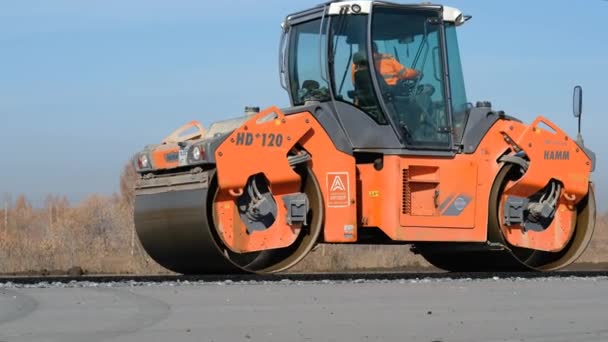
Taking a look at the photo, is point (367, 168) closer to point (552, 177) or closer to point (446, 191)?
point (446, 191)

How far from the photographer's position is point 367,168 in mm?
14250

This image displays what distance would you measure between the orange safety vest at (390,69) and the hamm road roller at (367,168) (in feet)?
0.05

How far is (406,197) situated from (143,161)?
322cm

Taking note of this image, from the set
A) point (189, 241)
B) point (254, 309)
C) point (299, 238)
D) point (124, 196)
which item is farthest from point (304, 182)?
point (124, 196)

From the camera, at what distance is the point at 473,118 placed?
1493cm

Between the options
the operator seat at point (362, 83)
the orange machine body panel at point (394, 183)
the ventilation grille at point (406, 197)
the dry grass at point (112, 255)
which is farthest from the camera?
the dry grass at point (112, 255)

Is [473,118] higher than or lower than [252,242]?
higher

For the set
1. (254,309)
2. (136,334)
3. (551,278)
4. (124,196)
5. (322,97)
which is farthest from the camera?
(124,196)

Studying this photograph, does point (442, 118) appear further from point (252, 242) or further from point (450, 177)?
point (252, 242)

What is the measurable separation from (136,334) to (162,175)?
6.84 metres

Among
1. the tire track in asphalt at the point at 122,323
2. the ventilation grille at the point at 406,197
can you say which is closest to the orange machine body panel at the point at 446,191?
the ventilation grille at the point at 406,197

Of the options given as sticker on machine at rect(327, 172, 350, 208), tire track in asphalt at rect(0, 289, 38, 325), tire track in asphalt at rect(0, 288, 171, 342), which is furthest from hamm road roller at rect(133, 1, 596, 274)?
tire track in asphalt at rect(0, 288, 171, 342)

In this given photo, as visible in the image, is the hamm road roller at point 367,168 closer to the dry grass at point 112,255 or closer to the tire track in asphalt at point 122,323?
the tire track in asphalt at point 122,323

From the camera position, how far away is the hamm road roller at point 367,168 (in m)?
13.2
